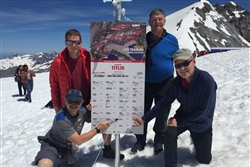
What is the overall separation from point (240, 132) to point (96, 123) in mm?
3189

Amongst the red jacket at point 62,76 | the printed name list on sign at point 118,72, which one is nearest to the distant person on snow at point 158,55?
the printed name list on sign at point 118,72

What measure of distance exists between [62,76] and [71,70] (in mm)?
206

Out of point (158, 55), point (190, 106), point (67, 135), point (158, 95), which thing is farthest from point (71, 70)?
point (190, 106)

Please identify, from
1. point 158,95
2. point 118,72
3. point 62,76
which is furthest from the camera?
point 158,95

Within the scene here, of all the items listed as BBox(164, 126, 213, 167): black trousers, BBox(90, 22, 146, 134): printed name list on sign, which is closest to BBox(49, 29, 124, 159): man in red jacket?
BBox(90, 22, 146, 134): printed name list on sign

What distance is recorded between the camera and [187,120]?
14.4 ft

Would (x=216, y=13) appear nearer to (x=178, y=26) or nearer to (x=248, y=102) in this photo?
(x=178, y=26)

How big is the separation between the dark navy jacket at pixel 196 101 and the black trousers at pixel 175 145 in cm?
15

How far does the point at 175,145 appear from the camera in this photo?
438 centimetres

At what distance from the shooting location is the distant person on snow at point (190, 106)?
407cm

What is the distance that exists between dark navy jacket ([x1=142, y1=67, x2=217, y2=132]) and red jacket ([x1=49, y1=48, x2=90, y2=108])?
140 cm

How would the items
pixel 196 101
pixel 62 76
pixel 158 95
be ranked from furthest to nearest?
pixel 158 95, pixel 62 76, pixel 196 101

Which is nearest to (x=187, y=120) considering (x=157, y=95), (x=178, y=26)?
(x=157, y=95)

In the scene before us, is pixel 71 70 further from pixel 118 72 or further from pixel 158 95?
pixel 158 95
